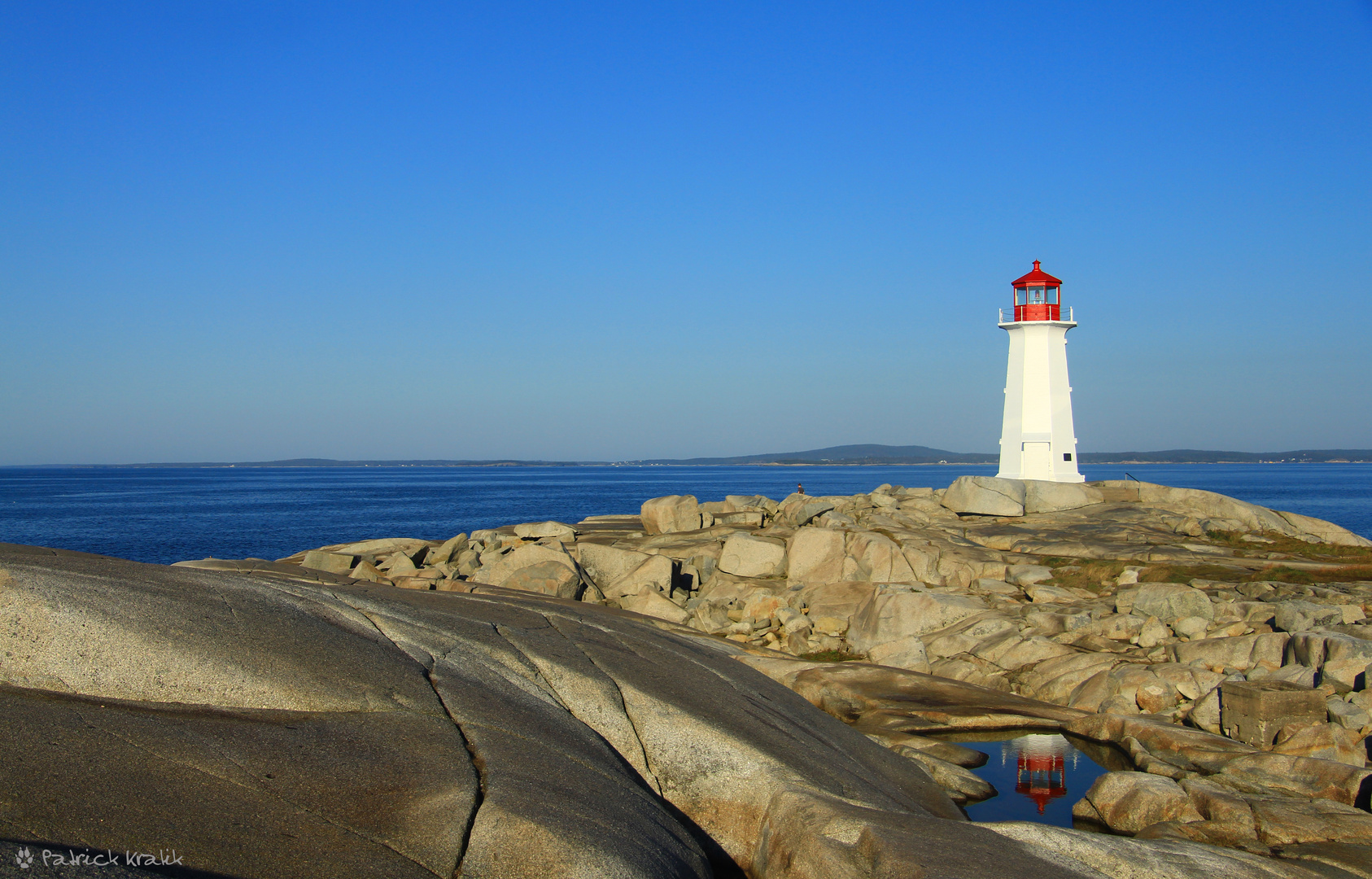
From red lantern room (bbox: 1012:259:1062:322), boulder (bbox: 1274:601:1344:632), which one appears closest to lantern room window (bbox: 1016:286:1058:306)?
red lantern room (bbox: 1012:259:1062:322)

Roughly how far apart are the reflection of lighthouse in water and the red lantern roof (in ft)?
91.0

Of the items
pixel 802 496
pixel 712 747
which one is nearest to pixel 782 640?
pixel 712 747

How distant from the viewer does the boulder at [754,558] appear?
25078 millimetres

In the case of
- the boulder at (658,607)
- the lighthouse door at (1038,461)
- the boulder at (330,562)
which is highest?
the lighthouse door at (1038,461)

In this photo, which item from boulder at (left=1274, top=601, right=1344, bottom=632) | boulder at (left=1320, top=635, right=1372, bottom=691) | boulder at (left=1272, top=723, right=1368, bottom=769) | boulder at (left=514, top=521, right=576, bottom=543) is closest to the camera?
boulder at (left=1272, top=723, right=1368, bottom=769)

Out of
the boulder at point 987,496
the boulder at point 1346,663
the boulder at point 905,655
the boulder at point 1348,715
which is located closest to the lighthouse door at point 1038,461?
the boulder at point 987,496

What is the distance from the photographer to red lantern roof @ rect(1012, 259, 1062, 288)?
122 ft

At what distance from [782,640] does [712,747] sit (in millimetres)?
12339

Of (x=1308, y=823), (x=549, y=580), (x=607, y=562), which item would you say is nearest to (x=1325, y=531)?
(x=607, y=562)

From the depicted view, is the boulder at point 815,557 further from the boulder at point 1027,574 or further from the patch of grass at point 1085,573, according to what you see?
the patch of grass at point 1085,573

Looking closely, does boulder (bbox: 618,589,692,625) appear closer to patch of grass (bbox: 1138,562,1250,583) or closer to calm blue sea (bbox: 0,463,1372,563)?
patch of grass (bbox: 1138,562,1250,583)

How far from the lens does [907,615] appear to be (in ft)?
63.1

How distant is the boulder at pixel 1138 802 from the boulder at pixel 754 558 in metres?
14.9

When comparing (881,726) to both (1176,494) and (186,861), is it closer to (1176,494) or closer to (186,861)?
(186,861)
